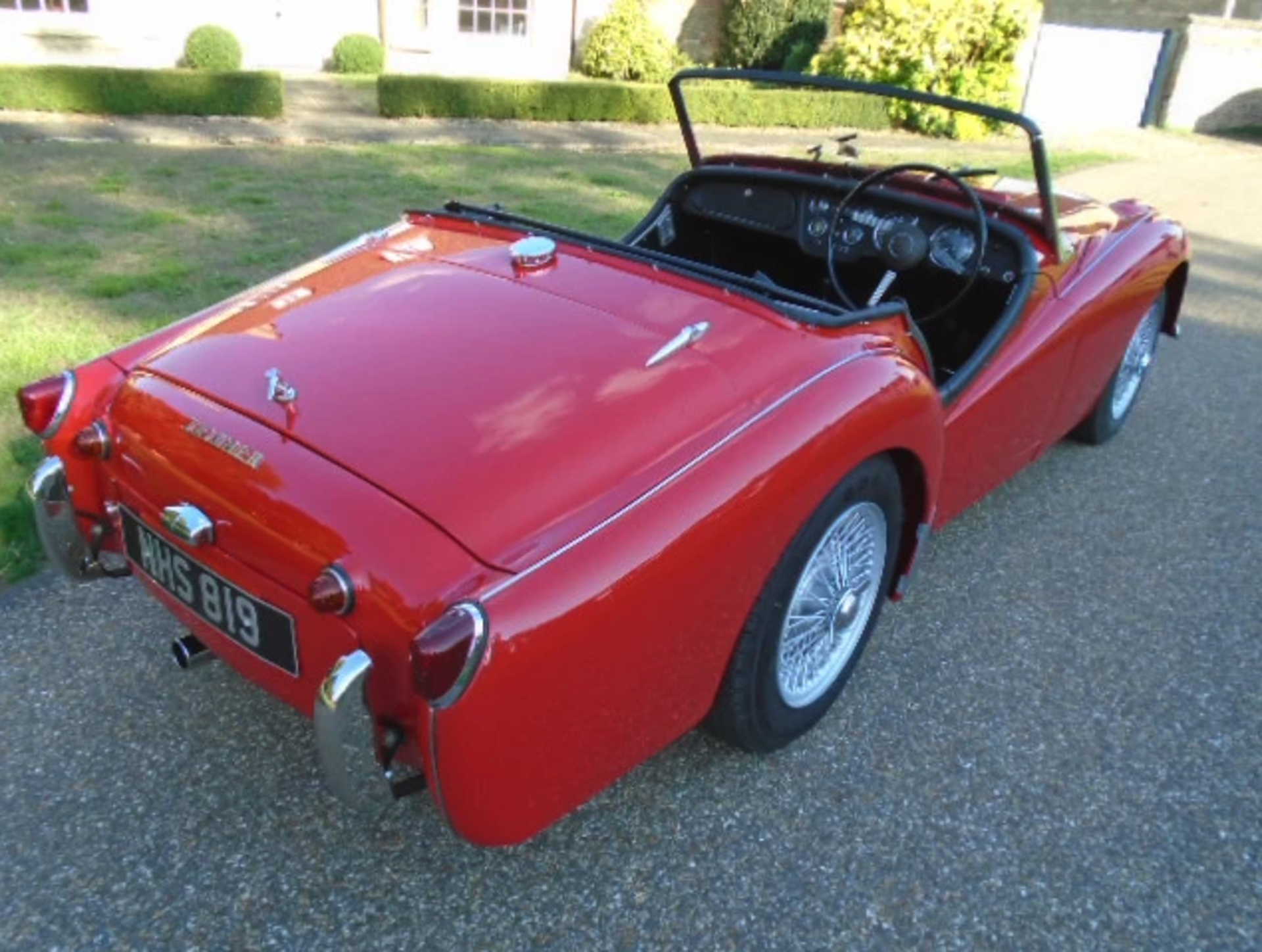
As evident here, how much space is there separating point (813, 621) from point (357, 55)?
14.7 m

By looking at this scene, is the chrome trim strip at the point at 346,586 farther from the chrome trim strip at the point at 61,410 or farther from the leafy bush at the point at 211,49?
the leafy bush at the point at 211,49

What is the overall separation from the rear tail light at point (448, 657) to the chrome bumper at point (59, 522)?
1.21 m

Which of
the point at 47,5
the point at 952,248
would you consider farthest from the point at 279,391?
the point at 47,5

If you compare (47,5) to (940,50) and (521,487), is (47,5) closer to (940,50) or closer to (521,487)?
(940,50)

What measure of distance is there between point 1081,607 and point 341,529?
97.6 inches

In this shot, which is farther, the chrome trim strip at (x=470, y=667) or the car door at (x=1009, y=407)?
the car door at (x=1009, y=407)

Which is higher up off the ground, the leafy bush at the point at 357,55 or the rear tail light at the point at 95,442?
the rear tail light at the point at 95,442

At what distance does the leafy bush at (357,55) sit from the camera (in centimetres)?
1494

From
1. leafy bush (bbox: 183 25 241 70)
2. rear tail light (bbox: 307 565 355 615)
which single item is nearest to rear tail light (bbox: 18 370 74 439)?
rear tail light (bbox: 307 565 355 615)

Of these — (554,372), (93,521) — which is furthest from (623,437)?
(93,521)

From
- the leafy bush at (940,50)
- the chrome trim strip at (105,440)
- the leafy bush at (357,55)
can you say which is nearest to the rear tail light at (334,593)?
the chrome trim strip at (105,440)

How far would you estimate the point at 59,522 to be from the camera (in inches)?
96.3

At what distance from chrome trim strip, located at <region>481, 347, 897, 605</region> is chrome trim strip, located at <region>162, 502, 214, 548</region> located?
2.19 ft

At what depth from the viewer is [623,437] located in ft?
6.93
